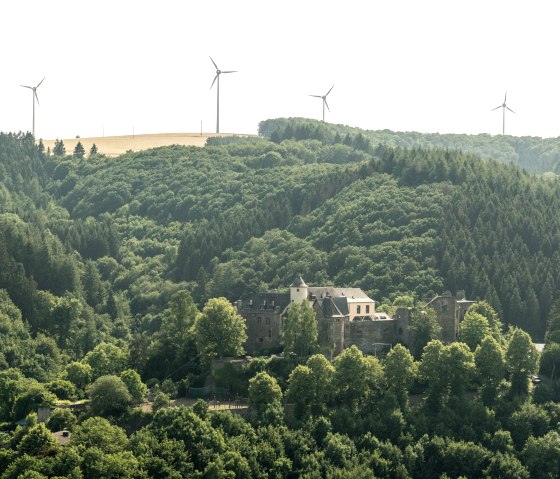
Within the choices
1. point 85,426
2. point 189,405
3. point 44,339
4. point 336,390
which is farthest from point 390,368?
point 44,339

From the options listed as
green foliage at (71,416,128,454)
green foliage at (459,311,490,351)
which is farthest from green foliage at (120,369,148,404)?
green foliage at (459,311,490,351)

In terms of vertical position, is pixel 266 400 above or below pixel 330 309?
below

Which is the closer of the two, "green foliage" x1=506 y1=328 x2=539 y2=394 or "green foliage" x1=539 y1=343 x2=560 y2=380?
"green foliage" x1=506 y1=328 x2=539 y2=394

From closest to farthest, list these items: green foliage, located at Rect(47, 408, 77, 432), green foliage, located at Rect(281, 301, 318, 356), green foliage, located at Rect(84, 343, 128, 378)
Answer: green foliage, located at Rect(47, 408, 77, 432), green foliage, located at Rect(281, 301, 318, 356), green foliage, located at Rect(84, 343, 128, 378)

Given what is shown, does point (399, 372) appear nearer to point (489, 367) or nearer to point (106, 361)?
point (489, 367)

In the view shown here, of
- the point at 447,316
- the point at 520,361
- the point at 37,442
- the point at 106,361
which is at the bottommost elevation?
the point at 37,442

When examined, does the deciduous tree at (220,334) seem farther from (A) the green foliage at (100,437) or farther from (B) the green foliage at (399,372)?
(A) the green foliage at (100,437)

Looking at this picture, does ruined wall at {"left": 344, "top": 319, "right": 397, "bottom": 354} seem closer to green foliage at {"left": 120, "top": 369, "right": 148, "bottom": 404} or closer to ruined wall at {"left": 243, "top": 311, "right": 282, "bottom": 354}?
ruined wall at {"left": 243, "top": 311, "right": 282, "bottom": 354}

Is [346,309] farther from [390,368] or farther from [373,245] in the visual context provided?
[373,245]

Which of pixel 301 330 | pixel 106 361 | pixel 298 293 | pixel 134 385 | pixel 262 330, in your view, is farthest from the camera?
pixel 106 361

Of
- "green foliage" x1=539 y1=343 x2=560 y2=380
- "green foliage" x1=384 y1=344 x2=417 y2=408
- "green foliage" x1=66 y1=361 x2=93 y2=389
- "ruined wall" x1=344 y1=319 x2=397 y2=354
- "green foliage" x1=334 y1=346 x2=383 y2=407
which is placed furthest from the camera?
"ruined wall" x1=344 y1=319 x2=397 y2=354

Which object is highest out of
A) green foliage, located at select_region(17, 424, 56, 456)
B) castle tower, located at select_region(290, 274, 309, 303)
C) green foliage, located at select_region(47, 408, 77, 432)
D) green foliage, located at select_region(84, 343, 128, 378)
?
castle tower, located at select_region(290, 274, 309, 303)

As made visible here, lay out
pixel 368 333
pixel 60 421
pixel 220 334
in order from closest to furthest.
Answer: pixel 60 421
pixel 220 334
pixel 368 333

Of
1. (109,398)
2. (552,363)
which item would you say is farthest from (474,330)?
(109,398)
